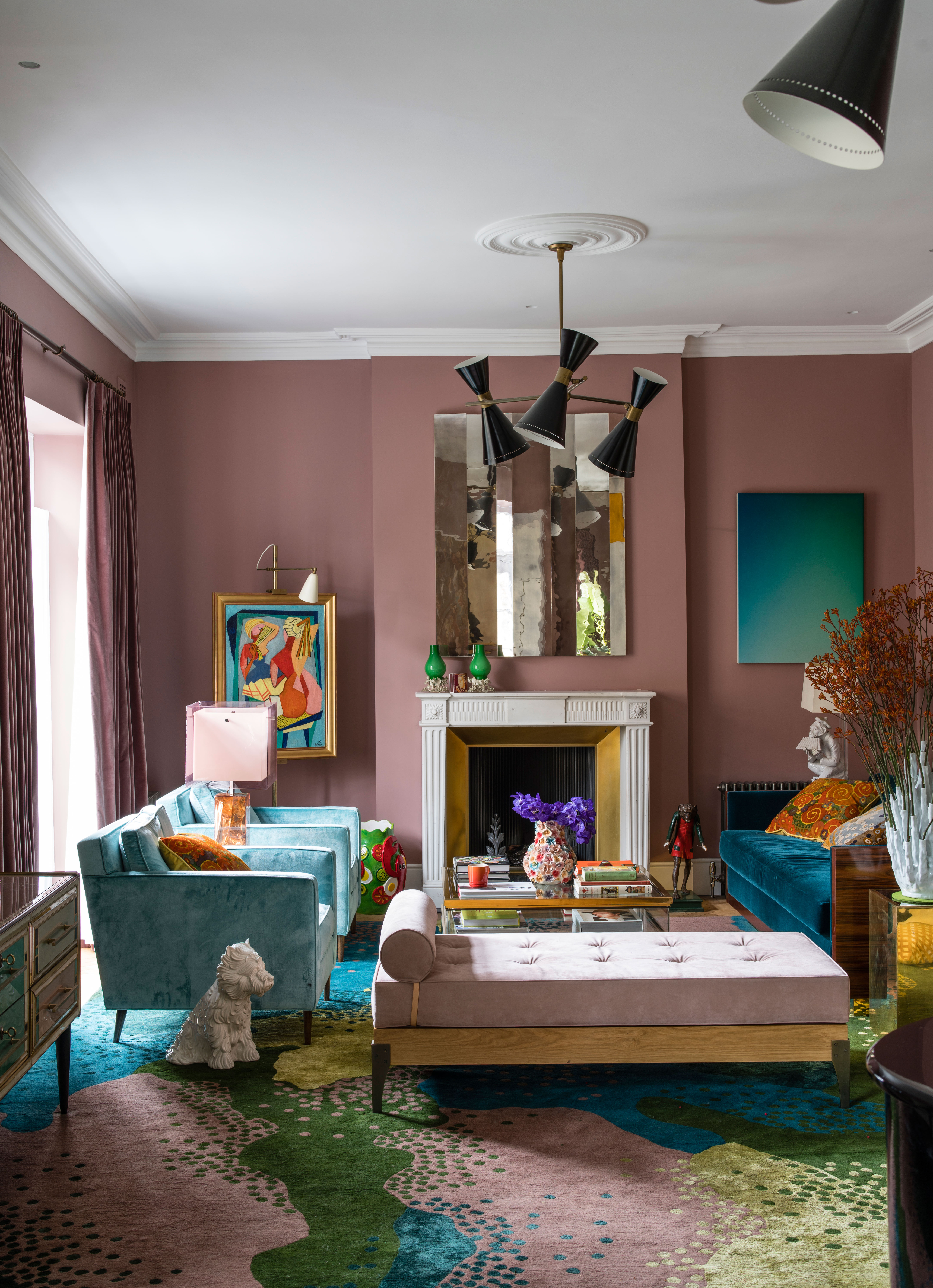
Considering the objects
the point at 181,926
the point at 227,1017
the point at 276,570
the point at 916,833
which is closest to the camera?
the point at 916,833

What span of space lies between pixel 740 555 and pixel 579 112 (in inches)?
121

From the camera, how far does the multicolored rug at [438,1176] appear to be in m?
2.25

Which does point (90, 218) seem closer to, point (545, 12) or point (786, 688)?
point (545, 12)

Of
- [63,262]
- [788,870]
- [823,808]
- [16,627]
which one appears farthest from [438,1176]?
[63,262]

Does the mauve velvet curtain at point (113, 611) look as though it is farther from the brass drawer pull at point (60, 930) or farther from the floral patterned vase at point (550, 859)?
the floral patterned vase at point (550, 859)

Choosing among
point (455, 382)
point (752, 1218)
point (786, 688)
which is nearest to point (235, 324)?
point (455, 382)

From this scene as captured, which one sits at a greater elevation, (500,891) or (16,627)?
(16,627)

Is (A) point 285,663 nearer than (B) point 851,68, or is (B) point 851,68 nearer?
(B) point 851,68

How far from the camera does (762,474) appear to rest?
5.84 metres

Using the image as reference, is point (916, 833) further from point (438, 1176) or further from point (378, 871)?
point (378, 871)

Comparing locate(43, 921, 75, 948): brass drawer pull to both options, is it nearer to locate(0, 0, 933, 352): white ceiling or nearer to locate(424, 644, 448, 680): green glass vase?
locate(0, 0, 933, 352): white ceiling

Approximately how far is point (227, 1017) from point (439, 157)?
3018 mm

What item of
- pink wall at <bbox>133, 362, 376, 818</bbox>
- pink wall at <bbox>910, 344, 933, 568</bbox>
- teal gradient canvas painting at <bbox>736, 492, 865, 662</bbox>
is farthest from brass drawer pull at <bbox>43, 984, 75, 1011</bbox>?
pink wall at <bbox>910, 344, 933, 568</bbox>

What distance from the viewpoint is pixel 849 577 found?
5.79 m
